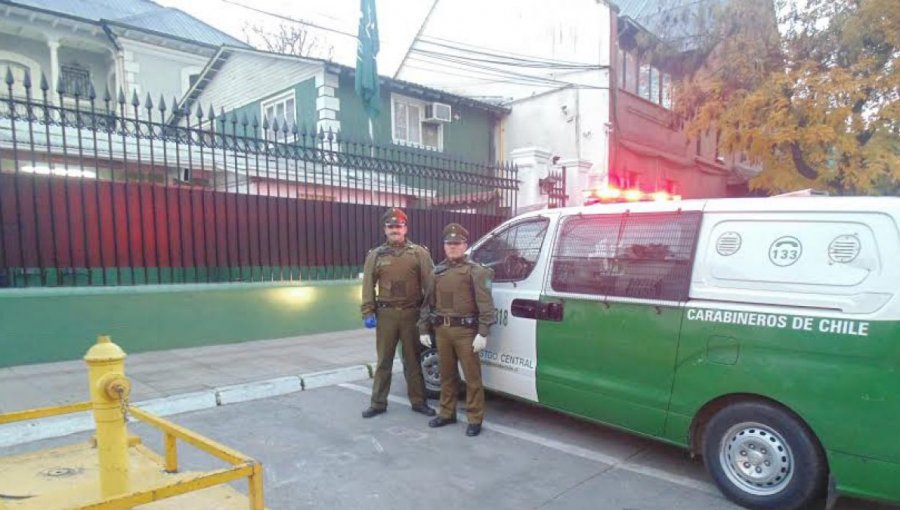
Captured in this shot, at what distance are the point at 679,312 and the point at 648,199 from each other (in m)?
1.13

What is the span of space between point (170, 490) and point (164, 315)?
5.62 meters

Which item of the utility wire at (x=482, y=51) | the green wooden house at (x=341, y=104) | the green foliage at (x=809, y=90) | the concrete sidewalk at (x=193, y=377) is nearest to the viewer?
the concrete sidewalk at (x=193, y=377)

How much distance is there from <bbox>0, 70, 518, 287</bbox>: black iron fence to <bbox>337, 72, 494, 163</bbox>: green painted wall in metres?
3.77

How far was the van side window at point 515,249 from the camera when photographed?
4.73 metres

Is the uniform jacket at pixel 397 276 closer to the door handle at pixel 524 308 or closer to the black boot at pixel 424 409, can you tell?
the door handle at pixel 524 308

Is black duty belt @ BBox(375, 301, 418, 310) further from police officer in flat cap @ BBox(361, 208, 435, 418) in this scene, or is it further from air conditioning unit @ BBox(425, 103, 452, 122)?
air conditioning unit @ BBox(425, 103, 452, 122)

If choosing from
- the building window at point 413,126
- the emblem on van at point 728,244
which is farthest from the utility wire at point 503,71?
the emblem on van at point 728,244

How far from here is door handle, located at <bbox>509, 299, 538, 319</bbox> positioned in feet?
14.9

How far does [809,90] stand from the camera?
10227 millimetres

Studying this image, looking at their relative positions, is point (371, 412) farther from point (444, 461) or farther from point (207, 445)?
point (207, 445)

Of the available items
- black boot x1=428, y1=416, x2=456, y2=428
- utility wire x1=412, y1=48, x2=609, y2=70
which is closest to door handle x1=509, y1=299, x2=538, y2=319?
black boot x1=428, y1=416, x2=456, y2=428

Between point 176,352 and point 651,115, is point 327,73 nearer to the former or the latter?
point 176,352

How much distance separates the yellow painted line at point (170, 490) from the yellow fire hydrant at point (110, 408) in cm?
39

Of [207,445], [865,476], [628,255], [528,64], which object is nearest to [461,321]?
[628,255]
